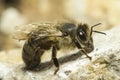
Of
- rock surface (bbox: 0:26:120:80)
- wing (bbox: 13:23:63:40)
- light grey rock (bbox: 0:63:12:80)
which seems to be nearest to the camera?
rock surface (bbox: 0:26:120:80)

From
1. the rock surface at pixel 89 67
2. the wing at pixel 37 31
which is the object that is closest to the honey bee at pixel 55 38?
the wing at pixel 37 31

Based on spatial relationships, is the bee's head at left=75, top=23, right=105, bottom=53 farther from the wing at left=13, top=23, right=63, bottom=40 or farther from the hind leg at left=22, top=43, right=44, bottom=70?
the hind leg at left=22, top=43, right=44, bottom=70

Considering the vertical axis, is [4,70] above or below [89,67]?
below

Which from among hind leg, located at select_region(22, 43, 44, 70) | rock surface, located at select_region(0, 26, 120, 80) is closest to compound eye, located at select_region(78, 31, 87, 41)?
rock surface, located at select_region(0, 26, 120, 80)

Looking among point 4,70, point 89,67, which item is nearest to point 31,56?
point 4,70

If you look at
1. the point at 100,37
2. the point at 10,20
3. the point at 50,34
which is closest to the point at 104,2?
the point at 10,20

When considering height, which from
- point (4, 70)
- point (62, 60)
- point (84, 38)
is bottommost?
point (4, 70)

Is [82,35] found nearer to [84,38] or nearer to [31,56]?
[84,38]

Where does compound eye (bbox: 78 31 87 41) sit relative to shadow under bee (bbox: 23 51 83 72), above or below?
above

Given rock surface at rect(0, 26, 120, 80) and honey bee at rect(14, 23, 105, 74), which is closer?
rock surface at rect(0, 26, 120, 80)
